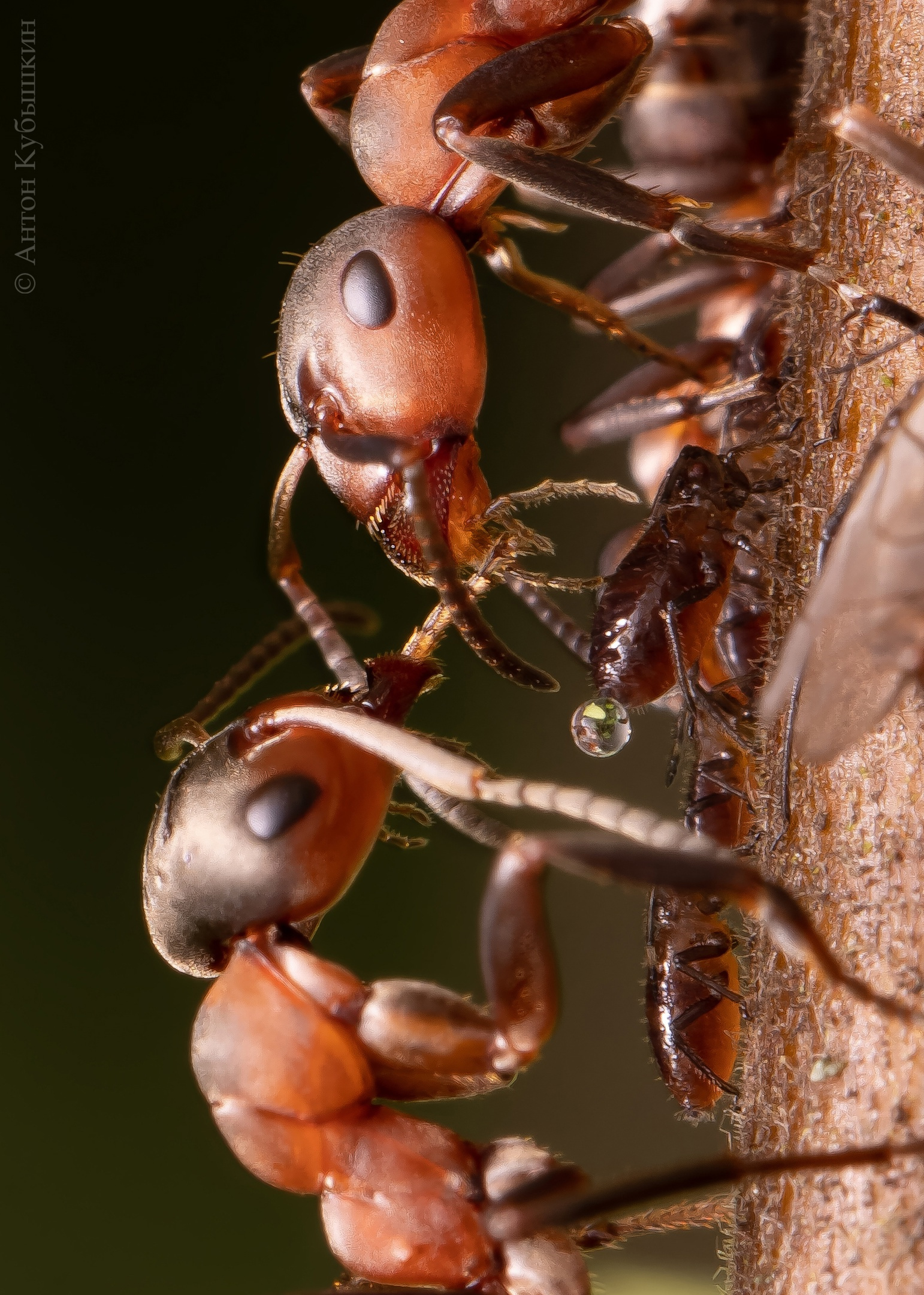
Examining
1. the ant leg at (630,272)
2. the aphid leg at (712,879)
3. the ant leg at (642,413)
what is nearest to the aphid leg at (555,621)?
the ant leg at (642,413)

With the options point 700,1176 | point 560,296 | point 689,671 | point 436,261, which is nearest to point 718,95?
point 560,296

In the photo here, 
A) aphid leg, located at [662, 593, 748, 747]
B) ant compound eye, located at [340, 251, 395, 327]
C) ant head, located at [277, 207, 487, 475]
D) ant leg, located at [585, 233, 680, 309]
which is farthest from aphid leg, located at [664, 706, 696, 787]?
ant leg, located at [585, 233, 680, 309]

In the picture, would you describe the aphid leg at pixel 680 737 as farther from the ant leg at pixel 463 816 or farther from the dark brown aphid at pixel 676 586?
the ant leg at pixel 463 816

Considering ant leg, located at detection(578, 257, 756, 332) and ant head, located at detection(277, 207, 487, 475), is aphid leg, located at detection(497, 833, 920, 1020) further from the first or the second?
ant leg, located at detection(578, 257, 756, 332)

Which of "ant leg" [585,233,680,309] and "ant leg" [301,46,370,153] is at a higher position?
"ant leg" [301,46,370,153]

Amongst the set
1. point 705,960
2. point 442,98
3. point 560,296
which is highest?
point 442,98

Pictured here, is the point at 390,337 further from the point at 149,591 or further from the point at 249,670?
the point at 149,591

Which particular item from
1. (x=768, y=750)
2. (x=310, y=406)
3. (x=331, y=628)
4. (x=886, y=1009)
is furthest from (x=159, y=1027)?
(x=886, y=1009)

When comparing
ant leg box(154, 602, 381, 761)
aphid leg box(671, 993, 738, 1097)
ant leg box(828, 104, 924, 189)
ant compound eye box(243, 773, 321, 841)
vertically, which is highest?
ant leg box(828, 104, 924, 189)
